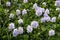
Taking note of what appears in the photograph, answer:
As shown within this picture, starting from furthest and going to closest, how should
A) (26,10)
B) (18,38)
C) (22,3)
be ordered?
(22,3), (26,10), (18,38)

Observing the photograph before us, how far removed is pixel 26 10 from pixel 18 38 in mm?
510

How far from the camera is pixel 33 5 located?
278cm

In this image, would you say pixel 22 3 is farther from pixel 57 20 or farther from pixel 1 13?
pixel 57 20

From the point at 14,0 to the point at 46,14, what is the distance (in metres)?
0.60

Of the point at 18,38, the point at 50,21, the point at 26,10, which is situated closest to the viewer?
the point at 18,38

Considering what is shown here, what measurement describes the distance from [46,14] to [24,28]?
Answer: 0.35 m

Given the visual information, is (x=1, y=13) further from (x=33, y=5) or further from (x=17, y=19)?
(x=33, y=5)

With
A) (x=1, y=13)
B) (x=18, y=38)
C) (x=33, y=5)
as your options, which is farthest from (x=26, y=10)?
(x=18, y=38)

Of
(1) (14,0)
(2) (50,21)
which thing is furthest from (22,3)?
(2) (50,21)

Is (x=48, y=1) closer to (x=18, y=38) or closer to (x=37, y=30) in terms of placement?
(x=37, y=30)

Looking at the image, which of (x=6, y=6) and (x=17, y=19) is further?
(x=6, y=6)

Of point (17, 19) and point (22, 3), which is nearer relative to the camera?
point (17, 19)

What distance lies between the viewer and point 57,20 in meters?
2.55

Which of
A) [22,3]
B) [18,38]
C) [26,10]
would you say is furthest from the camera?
[22,3]
